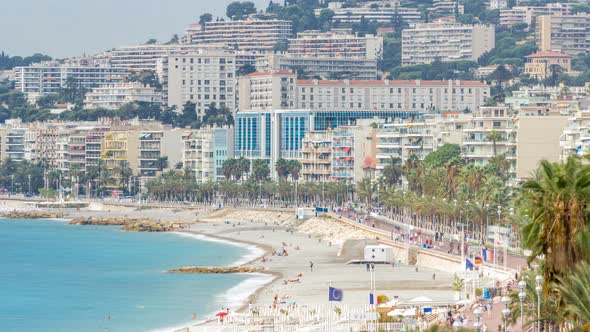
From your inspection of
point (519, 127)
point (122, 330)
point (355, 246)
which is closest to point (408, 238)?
point (355, 246)

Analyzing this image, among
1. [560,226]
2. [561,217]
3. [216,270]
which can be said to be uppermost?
[561,217]

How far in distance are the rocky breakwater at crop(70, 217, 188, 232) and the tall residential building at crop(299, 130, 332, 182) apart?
A: 1987 cm

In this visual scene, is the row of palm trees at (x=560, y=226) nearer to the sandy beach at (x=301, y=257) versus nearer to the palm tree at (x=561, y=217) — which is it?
the palm tree at (x=561, y=217)

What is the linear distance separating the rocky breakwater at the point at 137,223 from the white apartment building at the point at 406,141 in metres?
19.8

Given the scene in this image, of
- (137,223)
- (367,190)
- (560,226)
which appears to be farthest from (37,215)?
(560,226)

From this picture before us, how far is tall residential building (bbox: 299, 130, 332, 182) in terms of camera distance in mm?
177375

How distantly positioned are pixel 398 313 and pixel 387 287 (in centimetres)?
2067

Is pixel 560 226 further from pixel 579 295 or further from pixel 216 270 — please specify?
pixel 216 270

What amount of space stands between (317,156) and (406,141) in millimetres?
22702

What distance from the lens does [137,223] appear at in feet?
537

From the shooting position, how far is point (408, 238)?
10631 cm

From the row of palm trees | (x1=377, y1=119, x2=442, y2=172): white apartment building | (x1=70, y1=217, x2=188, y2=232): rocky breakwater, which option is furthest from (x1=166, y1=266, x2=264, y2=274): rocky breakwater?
the row of palm trees

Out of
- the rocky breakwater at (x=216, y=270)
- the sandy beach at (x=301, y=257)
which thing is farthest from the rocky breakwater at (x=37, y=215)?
the rocky breakwater at (x=216, y=270)

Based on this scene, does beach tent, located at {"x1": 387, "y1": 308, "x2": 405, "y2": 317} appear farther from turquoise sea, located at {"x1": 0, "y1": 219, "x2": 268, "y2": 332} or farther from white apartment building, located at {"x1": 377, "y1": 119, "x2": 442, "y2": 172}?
white apartment building, located at {"x1": 377, "y1": 119, "x2": 442, "y2": 172}
